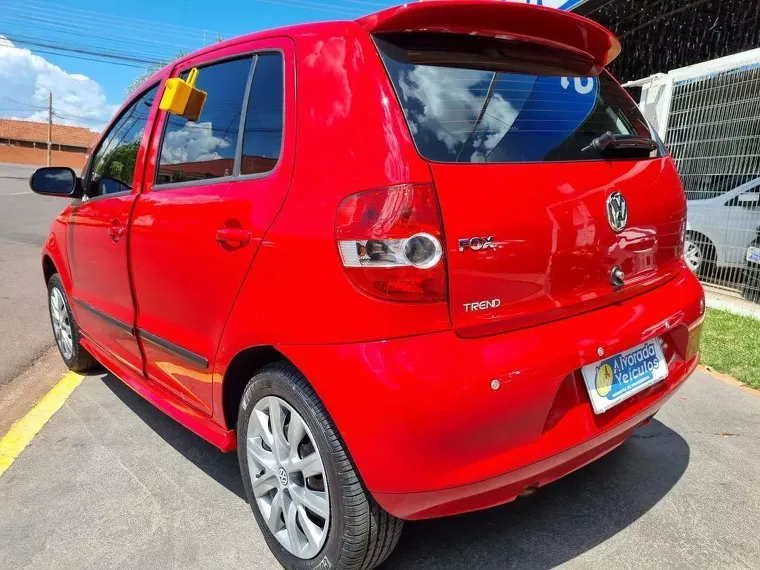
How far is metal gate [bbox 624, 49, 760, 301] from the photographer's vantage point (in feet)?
20.1

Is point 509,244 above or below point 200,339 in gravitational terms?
above

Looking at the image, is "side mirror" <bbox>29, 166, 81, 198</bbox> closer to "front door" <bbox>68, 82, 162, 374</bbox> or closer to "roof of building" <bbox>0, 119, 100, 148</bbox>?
Result: "front door" <bbox>68, 82, 162, 374</bbox>

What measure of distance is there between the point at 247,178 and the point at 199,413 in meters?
1.05

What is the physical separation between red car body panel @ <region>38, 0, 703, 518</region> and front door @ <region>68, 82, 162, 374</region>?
738 millimetres

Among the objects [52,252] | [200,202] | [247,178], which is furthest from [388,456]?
[52,252]

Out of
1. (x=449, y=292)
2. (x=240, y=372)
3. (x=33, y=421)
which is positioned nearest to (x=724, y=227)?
(x=449, y=292)

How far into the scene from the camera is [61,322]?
13.6 feet

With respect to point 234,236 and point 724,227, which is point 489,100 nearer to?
point 234,236

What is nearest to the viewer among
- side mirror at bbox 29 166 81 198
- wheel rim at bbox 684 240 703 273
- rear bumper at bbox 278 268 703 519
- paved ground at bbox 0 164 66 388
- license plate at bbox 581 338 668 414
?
rear bumper at bbox 278 268 703 519

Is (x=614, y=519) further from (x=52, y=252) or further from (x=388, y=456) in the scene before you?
(x=52, y=252)

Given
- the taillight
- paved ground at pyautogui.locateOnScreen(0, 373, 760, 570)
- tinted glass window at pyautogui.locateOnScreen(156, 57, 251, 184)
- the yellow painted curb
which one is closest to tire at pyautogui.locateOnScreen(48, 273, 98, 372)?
the yellow painted curb

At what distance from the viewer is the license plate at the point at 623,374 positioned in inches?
75.4

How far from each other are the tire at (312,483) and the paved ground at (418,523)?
0.85 ft

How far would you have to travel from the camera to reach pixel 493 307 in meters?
1.75
